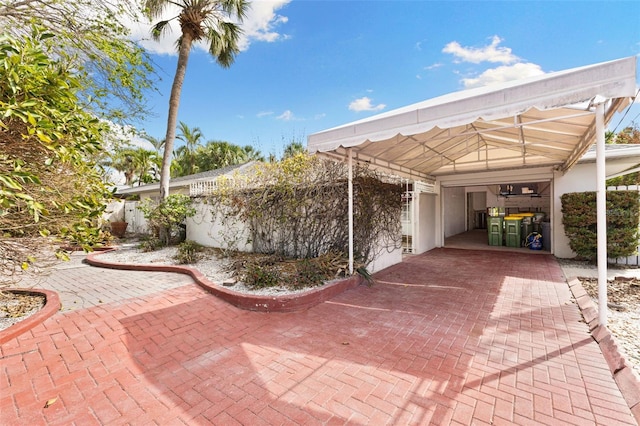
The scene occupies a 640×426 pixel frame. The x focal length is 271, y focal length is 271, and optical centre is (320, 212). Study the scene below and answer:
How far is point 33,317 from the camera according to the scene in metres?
4.06

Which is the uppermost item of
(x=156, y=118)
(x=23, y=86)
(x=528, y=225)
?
(x=156, y=118)

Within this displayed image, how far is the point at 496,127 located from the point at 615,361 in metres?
4.75

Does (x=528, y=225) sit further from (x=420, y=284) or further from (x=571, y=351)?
(x=571, y=351)

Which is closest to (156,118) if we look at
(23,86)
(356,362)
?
(23,86)

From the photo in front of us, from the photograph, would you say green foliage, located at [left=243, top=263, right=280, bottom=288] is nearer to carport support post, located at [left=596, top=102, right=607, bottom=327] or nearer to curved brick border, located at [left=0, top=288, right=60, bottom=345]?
curved brick border, located at [left=0, top=288, right=60, bottom=345]

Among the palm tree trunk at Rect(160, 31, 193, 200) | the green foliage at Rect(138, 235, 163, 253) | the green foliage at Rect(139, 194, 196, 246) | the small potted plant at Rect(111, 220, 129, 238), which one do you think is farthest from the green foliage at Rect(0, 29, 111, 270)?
the small potted plant at Rect(111, 220, 129, 238)

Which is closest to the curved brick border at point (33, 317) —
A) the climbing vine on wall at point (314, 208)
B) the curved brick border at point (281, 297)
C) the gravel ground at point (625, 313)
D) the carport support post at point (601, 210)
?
the curved brick border at point (281, 297)

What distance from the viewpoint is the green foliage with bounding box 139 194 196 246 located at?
408 inches

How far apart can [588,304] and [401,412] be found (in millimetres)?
4542

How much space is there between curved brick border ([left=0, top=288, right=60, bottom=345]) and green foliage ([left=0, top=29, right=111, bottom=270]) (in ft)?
4.11

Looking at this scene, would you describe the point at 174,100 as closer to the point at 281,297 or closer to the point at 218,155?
the point at 281,297

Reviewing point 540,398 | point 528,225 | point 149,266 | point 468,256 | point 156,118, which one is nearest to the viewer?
point 540,398

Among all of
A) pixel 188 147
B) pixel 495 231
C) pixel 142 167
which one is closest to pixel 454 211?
pixel 495 231

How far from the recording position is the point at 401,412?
92.7 inches
